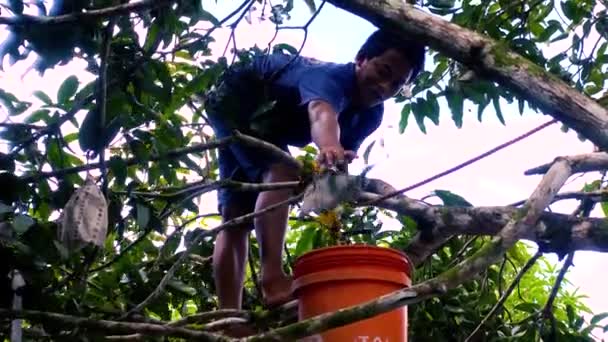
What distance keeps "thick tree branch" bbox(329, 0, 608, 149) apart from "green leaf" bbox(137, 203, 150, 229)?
84cm

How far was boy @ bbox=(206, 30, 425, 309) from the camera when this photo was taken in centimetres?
244

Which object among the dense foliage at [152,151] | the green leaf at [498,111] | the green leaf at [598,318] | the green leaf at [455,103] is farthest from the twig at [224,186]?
the green leaf at [598,318]

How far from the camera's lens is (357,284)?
1.88m

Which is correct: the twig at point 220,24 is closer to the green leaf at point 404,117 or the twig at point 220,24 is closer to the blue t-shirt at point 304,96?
the blue t-shirt at point 304,96

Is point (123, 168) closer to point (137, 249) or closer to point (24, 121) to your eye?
point (24, 121)

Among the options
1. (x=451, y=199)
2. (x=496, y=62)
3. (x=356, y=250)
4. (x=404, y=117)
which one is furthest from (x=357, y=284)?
(x=404, y=117)

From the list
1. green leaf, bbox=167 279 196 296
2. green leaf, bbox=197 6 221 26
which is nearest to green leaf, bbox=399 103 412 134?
green leaf, bbox=197 6 221 26

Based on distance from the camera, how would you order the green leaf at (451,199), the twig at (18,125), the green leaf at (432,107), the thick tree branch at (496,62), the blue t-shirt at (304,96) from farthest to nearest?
the green leaf at (432,107), the blue t-shirt at (304,96), the twig at (18,125), the green leaf at (451,199), the thick tree branch at (496,62)

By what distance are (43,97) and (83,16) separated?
2.01ft

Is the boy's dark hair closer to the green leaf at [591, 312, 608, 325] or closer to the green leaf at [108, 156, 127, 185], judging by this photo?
the green leaf at [108, 156, 127, 185]

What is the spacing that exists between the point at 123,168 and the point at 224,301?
62 cm

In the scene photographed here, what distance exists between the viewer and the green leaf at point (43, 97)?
2516 millimetres

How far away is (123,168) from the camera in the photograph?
91.4 inches

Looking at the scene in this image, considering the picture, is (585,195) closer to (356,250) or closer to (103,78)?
(356,250)
